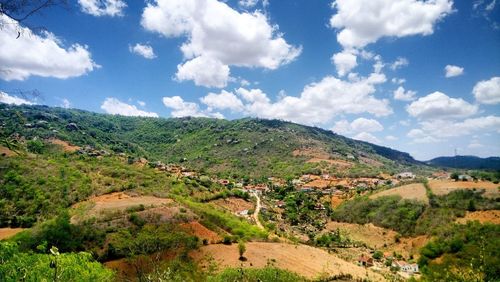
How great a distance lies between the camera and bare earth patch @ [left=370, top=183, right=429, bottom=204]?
263ft

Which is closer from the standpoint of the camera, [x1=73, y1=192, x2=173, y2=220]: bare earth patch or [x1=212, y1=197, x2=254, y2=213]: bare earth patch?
[x1=73, y1=192, x2=173, y2=220]: bare earth patch

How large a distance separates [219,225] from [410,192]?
52.2 m

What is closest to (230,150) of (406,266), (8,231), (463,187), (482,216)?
(463,187)

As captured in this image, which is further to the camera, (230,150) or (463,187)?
(230,150)

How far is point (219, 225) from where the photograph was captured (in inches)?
2076

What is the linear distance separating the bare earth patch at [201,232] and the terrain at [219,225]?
7.4 inches

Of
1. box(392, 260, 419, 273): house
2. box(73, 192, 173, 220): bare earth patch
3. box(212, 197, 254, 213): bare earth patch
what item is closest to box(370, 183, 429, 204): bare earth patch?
box(392, 260, 419, 273): house

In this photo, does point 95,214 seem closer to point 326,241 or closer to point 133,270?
point 133,270

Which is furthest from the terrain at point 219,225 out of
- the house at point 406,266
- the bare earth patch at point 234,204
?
the house at point 406,266

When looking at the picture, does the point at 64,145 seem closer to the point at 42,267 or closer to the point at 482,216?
the point at 42,267

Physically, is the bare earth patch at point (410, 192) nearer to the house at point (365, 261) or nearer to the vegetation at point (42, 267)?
the house at point (365, 261)

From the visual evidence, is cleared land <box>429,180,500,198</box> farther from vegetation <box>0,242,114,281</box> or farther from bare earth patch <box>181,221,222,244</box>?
vegetation <box>0,242,114,281</box>

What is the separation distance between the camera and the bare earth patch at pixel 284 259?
4000cm

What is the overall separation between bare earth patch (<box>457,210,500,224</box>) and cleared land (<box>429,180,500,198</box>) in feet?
21.1
